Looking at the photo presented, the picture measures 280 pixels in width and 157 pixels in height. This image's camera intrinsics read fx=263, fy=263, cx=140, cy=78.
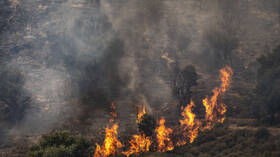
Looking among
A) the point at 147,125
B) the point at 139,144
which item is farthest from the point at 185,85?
the point at 139,144

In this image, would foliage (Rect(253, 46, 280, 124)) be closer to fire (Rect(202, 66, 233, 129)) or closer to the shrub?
the shrub

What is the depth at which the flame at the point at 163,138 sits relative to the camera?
149 ft

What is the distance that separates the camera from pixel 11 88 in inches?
2368

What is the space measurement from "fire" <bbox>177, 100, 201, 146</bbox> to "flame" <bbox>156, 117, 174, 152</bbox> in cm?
194

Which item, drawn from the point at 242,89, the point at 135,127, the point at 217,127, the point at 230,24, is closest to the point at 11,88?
the point at 135,127

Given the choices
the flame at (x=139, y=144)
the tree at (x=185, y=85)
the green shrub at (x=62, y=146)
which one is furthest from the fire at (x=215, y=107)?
the green shrub at (x=62, y=146)

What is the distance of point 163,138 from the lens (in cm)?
4741

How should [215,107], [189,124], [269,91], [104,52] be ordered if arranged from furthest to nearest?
[104,52] → [215,107] → [189,124] → [269,91]

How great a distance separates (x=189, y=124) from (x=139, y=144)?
12031 mm

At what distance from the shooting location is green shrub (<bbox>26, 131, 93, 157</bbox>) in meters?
35.3

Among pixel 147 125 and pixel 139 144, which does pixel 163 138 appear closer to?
pixel 147 125

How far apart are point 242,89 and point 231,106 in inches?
303

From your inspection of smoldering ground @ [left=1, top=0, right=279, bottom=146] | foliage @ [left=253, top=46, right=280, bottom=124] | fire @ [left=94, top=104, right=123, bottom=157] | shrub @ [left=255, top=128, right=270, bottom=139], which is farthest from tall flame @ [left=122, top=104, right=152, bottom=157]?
foliage @ [left=253, top=46, right=280, bottom=124]

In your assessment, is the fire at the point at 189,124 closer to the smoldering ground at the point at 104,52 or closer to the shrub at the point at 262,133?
the smoldering ground at the point at 104,52
